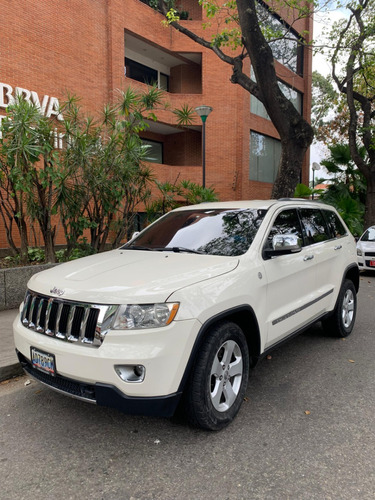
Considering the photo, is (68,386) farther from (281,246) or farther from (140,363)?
(281,246)

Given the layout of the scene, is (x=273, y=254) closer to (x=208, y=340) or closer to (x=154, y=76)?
(x=208, y=340)

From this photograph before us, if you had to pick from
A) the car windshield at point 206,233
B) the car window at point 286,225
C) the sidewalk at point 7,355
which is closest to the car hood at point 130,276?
the car windshield at point 206,233

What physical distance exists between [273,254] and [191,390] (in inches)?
58.0

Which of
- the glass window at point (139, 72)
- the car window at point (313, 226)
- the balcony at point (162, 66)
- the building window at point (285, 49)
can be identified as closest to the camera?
the car window at point (313, 226)

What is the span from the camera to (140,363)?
8.25ft

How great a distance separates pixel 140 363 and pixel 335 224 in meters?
3.93

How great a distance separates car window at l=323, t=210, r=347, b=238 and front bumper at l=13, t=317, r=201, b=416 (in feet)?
10.8

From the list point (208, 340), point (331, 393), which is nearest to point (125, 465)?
point (208, 340)

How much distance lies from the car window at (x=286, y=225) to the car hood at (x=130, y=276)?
0.75 meters

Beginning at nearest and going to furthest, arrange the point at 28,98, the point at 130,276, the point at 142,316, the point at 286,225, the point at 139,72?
the point at 142,316 → the point at 130,276 → the point at 286,225 → the point at 28,98 → the point at 139,72

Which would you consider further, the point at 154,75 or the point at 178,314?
the point at 154,75

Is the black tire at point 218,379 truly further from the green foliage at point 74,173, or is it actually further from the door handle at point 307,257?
the green foliage at point 74,173

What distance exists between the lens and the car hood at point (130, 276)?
268 centimetres

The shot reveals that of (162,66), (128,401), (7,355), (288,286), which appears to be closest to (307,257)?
(288,286)
